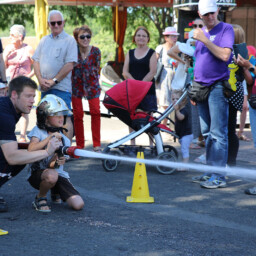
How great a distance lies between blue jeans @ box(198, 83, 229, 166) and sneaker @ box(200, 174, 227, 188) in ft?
0.61

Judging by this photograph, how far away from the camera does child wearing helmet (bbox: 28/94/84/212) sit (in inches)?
211

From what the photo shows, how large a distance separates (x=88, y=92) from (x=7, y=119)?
12.8ft

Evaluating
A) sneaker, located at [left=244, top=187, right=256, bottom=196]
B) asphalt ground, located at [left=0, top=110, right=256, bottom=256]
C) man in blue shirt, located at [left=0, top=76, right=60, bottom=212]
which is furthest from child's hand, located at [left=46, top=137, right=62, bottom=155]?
sneaker, located at [left=244, top=187, right=256, bottom=196]

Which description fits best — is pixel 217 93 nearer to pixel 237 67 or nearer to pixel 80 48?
pixel 237 67

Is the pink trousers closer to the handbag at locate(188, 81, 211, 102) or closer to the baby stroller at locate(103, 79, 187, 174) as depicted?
the baby stroller at locate(103, 79, 187, 174)

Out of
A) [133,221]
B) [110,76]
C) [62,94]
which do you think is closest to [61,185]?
[133,221]

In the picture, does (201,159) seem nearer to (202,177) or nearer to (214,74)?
(202,177)

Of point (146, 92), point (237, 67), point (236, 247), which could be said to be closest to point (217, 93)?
point (237, 67)

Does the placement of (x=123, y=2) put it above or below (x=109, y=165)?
above

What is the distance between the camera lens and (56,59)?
807 cm

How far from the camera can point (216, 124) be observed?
255 inches

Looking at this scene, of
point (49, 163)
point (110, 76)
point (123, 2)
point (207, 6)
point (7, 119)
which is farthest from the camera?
point (123, 2)

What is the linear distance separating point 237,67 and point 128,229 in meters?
2.37

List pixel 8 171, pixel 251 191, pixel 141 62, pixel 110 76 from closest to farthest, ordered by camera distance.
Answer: pixel 8 171 < pixel 251 191 < pixel 141 62 < pixel 110 76
